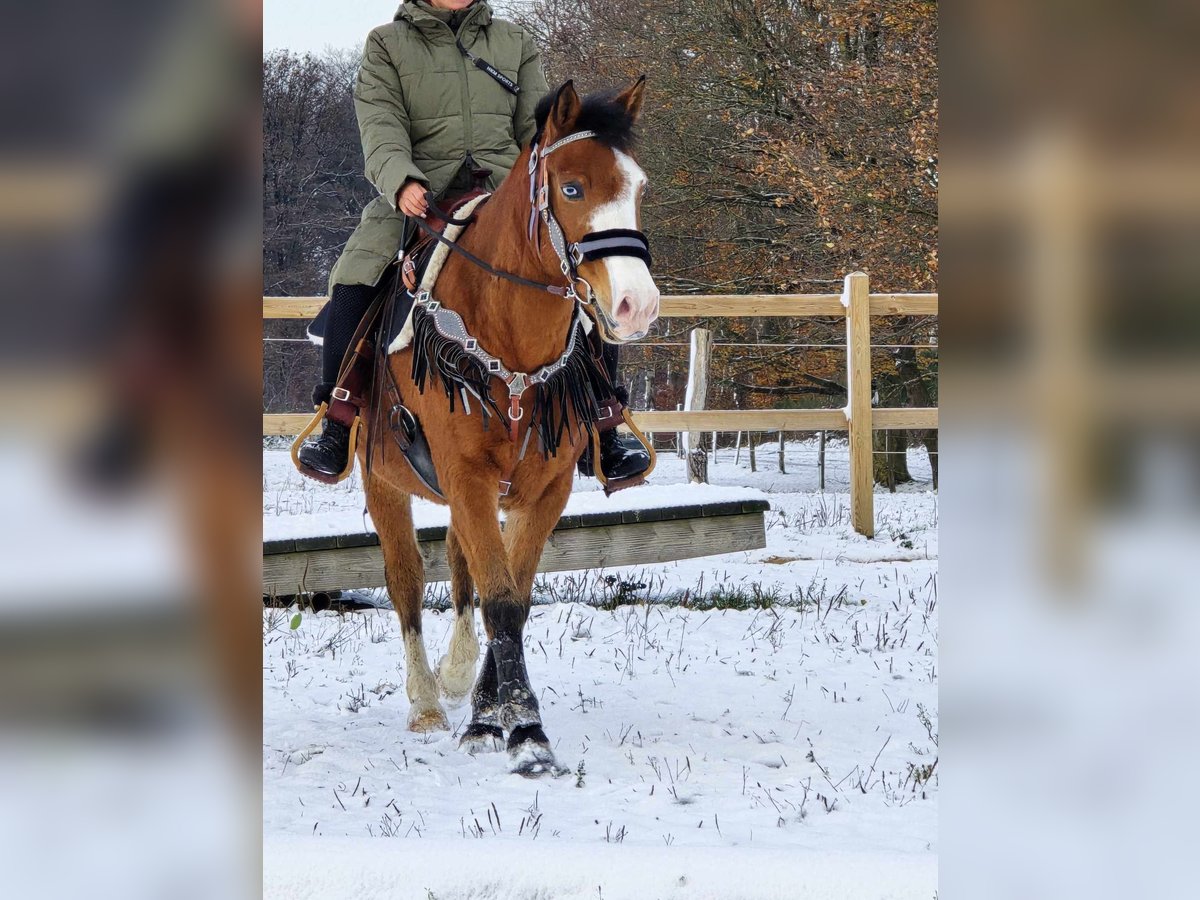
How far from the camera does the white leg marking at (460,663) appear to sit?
15.3 ft

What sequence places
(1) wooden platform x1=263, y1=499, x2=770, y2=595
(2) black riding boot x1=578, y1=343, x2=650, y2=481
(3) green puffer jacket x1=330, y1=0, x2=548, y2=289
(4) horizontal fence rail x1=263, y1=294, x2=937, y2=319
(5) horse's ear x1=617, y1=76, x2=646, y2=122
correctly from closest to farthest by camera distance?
(5) horse's ear x1=617, y1=76, x2=646, y2=122 < (3) green puffer jacket x1=330, y1=0, x2=548, y2=289 < (2) black riding boot x1=578, y1=343, x2=650, y2=481 < (1) wooden platform x1=263, y1=499, x2=770, y2=595 < (4) horizontal fence rail x1=263, y1=294, x2=937, y2=319

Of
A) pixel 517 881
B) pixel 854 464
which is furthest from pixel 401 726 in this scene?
pixel 854 464

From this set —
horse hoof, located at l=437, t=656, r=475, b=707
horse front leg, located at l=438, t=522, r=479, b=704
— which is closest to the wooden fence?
horse front leg, located at l=438, t=522, r=479, b=704

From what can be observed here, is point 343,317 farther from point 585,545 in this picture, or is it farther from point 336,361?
point 585,545

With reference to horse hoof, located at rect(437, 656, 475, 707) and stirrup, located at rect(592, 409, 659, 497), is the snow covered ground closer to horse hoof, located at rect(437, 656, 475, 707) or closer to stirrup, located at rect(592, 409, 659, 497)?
horse hoof, located at rect(437, 656, 475, 707)

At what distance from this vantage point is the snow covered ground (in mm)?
2090

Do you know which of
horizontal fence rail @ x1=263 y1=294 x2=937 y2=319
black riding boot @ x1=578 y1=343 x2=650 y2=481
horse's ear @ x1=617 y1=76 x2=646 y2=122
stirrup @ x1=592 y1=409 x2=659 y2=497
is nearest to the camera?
horse's ear @ x1=617 y1=76 x2=646 y2=122

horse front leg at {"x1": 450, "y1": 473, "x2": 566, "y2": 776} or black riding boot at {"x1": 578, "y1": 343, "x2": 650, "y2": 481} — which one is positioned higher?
black riding boot at {"x1": 578, "y1": 343, "x2": 650, "y2": 481}

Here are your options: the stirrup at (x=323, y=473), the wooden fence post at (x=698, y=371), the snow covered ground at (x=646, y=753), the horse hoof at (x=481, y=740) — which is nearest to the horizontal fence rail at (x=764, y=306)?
the wooden fence post at (x=698, y=371)

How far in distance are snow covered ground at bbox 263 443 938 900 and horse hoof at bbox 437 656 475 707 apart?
0.21 ft

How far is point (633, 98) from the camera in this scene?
350 centimetres
